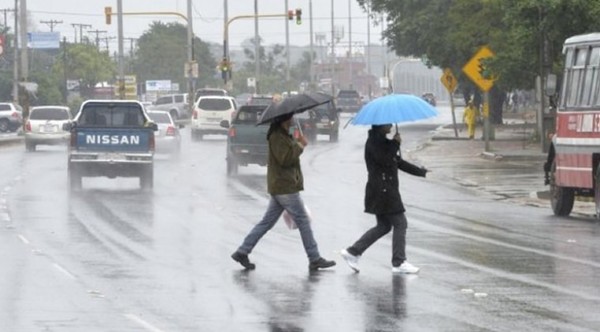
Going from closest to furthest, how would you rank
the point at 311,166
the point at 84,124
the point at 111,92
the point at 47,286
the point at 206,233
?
the point at 47,286 → the point at 206,233 → the point at 84,124 → the point at 311,166 → the point at 111,92

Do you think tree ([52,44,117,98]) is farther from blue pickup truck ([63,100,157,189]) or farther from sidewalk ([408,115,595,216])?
blue pickup truck ([63,100,157,189])

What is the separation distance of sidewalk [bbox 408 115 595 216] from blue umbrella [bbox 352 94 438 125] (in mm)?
11148

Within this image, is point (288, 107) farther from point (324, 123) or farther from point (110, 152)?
point (324, 123)

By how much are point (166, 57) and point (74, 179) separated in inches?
5149

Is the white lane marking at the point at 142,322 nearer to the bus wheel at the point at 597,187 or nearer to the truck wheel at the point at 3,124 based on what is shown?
the bus wheel at the point at 597,187

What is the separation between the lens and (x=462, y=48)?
65812 millimetres

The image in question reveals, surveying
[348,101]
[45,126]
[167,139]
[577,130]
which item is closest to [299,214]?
[577,130]

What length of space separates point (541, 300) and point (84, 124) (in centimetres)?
2194

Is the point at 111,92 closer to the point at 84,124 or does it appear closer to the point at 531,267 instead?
the point at 84,124

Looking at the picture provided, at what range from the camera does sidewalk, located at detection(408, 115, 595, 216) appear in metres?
34.4

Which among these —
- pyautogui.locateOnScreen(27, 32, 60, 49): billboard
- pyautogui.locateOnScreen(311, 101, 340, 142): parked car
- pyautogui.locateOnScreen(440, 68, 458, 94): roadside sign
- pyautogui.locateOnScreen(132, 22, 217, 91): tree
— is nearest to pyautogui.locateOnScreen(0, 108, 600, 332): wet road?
pyautogui.locateOnScreen(440, 68, 458, 94): roadside sign

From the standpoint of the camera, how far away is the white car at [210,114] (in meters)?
67.6

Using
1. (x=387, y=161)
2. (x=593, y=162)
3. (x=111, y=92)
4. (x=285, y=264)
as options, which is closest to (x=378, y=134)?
(x=387, y=161)

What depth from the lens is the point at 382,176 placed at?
18156 millimetres
